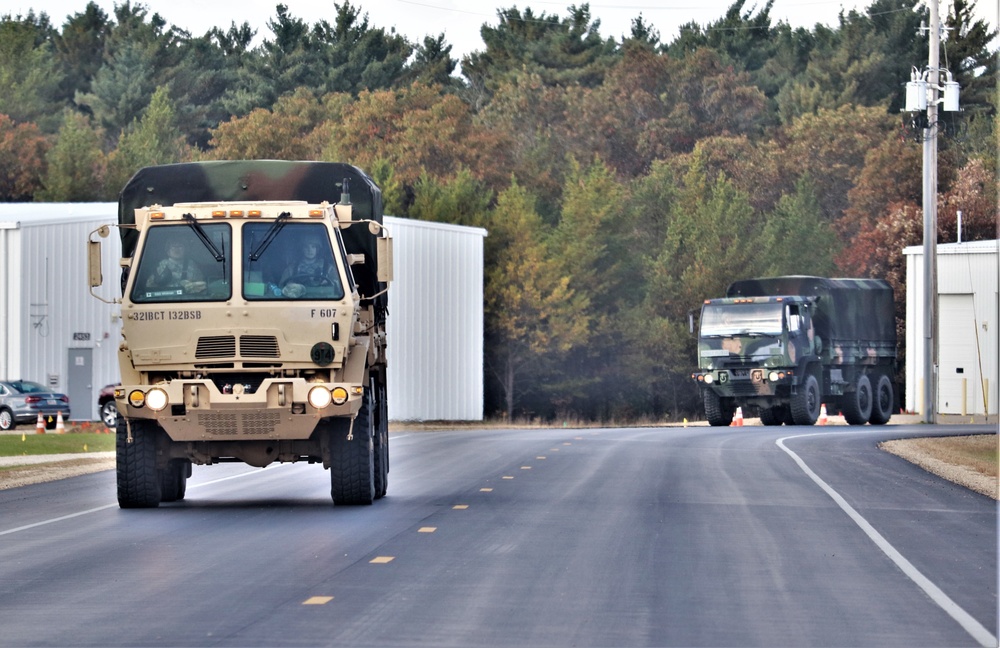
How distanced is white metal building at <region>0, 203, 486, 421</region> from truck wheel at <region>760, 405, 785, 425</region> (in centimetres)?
1142

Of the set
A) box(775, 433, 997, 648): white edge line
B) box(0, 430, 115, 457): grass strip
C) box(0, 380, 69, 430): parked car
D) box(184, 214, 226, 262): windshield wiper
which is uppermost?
box(184, 214, 226, 262): windshield wiper

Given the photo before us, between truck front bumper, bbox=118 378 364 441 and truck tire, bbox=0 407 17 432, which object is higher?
truck front bumper, bbox=118 378 364 441

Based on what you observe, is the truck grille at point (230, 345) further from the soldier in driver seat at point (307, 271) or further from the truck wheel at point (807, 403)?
the truck wheel at point (807, 403)

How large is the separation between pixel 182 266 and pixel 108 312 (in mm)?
30846

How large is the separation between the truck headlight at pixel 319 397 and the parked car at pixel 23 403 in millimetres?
28451

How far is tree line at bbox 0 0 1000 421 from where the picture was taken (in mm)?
71250

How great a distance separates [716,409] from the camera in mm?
44625

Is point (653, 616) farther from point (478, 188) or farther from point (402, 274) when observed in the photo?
point (478, 188)

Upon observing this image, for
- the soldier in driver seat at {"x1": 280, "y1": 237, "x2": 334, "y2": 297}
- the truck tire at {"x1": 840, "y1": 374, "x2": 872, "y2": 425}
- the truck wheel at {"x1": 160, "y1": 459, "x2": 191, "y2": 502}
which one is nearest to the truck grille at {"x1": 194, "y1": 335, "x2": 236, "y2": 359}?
the soldier in driver seat at {"x1": 280, "y1": 237, "x2": 334, "y2": 297}

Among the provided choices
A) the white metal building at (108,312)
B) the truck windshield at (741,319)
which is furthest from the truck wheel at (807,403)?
the white metal building at (108,312)

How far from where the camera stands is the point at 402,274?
169 feet

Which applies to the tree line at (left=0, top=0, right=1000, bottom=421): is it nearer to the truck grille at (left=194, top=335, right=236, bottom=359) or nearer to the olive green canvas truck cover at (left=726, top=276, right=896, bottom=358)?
the olive green canvas truck cover at (left=726, top=276, right=896, bottom=358)

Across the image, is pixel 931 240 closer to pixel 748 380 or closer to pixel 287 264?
pixel 748 380

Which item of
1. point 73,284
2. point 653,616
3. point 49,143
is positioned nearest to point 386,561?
point 653,616
